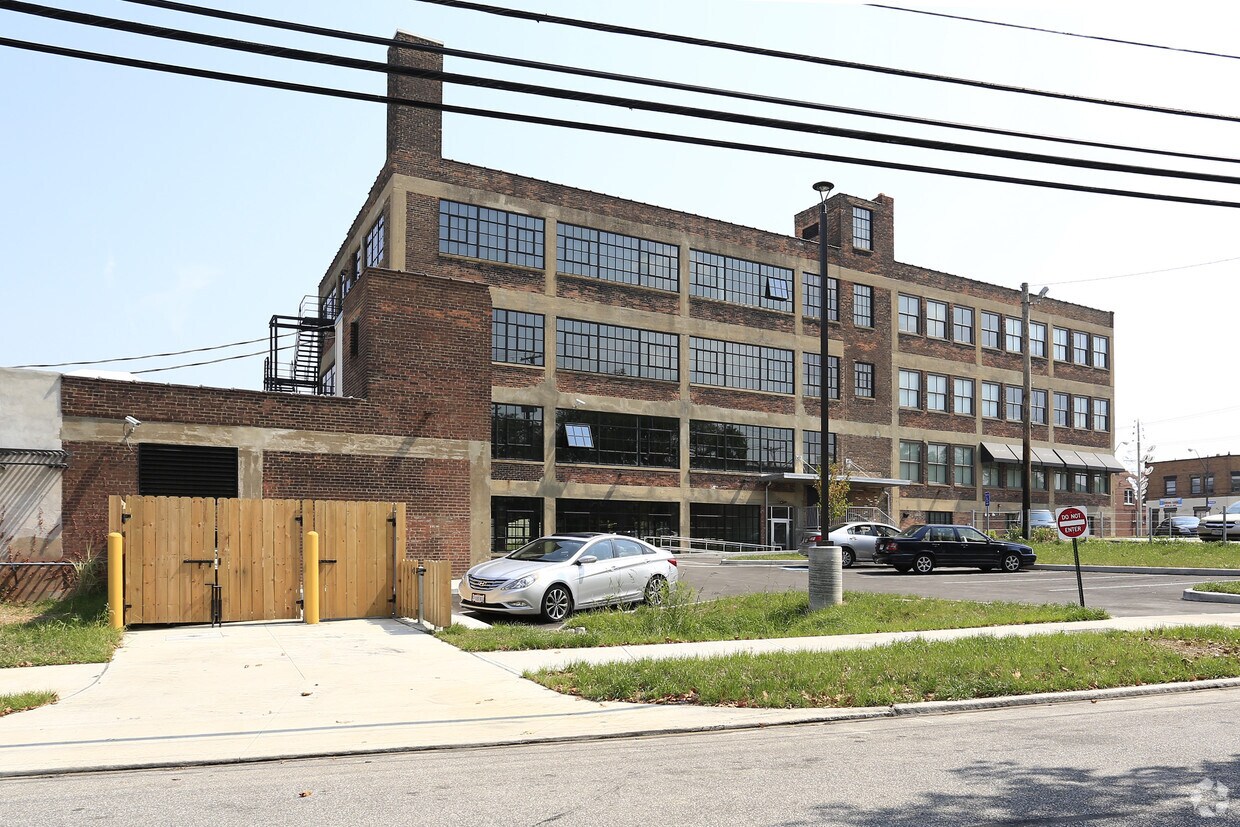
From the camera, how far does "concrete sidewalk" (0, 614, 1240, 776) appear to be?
26.6ft

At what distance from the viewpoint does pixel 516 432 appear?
126ft

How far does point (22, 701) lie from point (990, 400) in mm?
54751

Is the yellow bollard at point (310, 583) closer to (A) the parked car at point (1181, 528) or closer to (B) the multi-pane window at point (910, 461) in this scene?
(B) the multi-pane window at point (910, 461)

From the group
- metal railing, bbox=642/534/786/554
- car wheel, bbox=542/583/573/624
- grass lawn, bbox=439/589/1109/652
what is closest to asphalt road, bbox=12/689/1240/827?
grass lawn, bbox=439/589/1109/652

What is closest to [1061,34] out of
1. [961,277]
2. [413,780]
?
[413,780]

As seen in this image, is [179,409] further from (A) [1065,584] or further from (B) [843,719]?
(A) [1065,584]

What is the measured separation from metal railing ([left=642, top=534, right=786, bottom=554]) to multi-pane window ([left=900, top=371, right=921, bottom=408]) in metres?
12.5

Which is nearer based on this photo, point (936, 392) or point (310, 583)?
point (310, 583)

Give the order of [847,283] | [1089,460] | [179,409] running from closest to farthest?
[179,409] < [847,283] < [1089,460]

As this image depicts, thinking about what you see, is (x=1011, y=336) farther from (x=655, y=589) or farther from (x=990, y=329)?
A: (x=655, y=589)

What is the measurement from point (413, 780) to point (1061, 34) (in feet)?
32.0

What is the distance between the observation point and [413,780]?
6941 mm

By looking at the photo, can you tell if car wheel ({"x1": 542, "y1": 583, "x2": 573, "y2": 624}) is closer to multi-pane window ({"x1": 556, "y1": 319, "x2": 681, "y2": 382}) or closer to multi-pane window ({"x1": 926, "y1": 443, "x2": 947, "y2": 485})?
multi-pane window ({"x1": 556, "y1": 319, "x2": 681, "y2": 382})

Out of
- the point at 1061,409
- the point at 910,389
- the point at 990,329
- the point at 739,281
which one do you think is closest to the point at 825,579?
the point at 739,281
